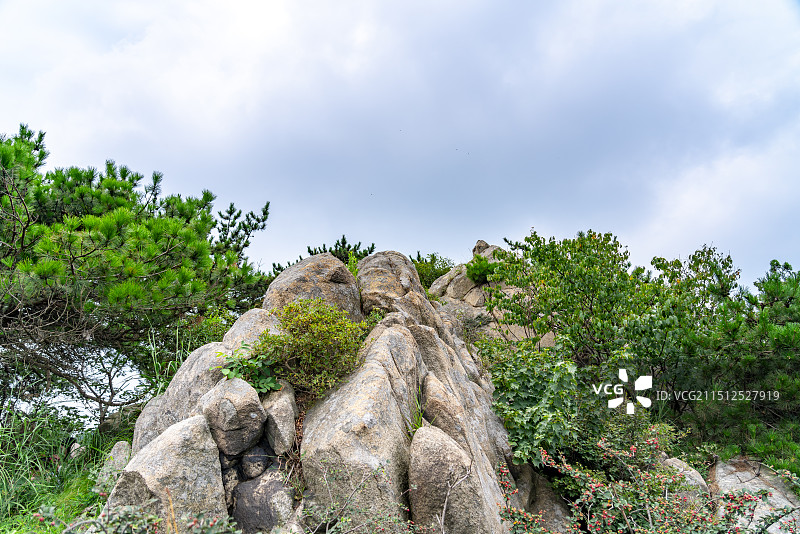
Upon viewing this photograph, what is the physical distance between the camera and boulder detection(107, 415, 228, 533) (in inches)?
165

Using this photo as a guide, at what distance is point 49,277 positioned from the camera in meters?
6.54

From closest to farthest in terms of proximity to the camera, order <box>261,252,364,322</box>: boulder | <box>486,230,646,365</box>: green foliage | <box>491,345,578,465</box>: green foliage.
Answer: <box>491,345,578,465</box>: green foliage < <box>261,252,364,322</box>: boulder < <box>486,230,646,365</box>: green foliage

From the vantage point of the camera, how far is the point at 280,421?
4.99 meters

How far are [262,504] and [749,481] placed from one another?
27.5 ft

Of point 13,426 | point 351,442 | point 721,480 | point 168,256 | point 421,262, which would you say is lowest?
point 721,480

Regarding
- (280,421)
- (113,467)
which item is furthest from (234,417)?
(113,467)

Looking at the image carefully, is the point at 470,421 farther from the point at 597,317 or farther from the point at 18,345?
the point at 18,345

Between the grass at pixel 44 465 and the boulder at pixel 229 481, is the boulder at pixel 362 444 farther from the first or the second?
the grass at pixel 44 465

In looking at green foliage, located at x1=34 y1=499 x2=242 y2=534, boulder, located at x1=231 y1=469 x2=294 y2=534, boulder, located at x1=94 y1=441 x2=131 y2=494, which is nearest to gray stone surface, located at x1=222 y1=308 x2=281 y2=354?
boulder, located at x1=231 y1=469 x2=294 y2=534

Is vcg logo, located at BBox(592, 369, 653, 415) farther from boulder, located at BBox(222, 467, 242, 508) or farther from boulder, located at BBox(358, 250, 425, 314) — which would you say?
boulder, located at BBox(222, 467, 242, 508)

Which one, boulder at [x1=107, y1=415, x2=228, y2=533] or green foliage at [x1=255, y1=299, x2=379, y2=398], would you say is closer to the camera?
boulder at [x1=107, y1=415, x2=228, y2=533]

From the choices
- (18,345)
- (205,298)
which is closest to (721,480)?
(205,298)

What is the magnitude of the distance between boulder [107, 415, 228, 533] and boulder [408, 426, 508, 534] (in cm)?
185

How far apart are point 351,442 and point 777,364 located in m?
8.29
